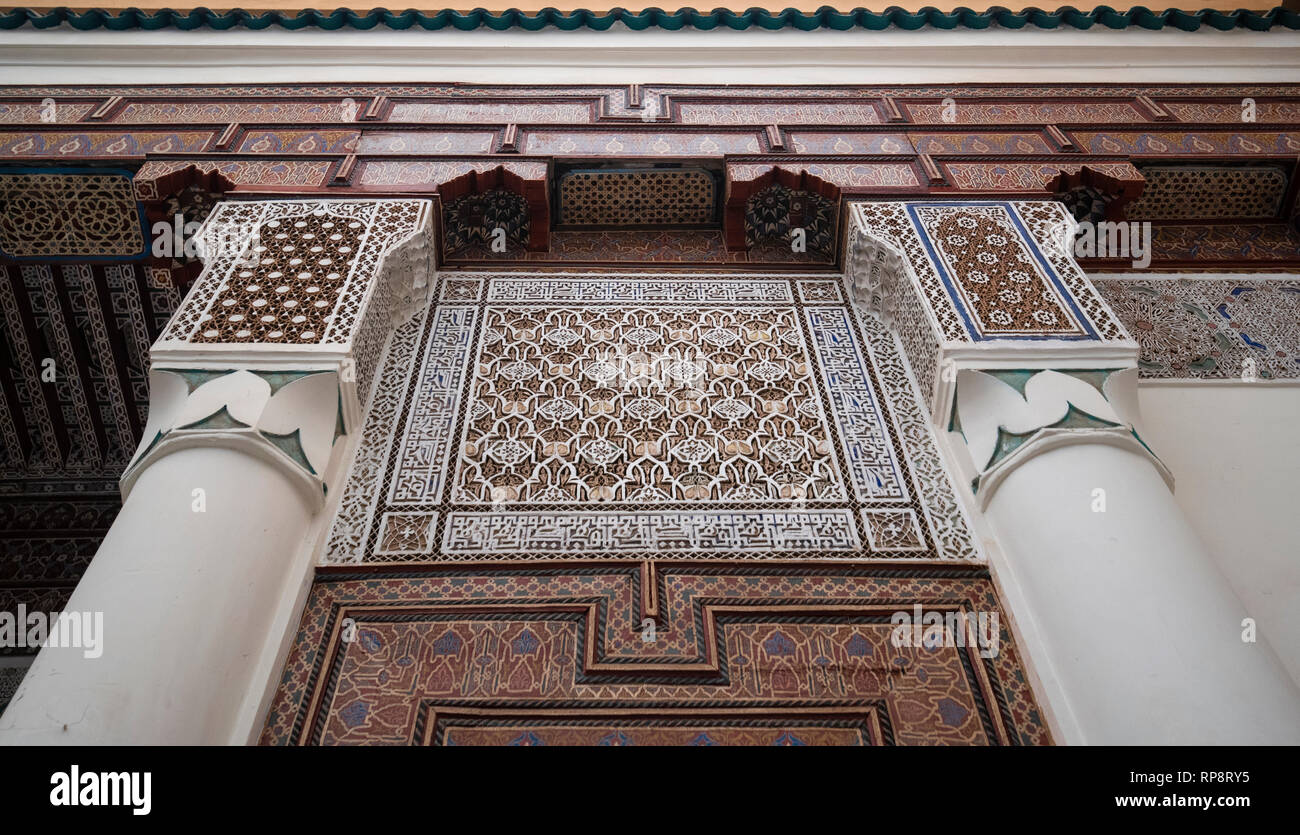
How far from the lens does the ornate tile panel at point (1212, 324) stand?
2541mm

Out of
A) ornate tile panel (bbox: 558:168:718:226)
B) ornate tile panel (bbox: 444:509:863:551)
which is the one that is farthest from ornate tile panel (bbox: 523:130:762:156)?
ornate tile panel (bbox: 444:509:863:551)

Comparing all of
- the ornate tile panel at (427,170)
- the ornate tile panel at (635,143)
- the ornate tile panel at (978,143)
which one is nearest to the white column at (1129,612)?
the ornate tile panel at (978,143)

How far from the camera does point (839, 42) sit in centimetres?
344

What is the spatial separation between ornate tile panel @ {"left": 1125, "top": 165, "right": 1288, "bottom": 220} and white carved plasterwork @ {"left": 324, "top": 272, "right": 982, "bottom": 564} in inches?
46.5

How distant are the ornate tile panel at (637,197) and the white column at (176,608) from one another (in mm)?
1446

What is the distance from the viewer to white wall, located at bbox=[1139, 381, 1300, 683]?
6.37ft

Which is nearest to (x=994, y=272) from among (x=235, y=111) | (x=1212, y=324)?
(x=1212, y=324)

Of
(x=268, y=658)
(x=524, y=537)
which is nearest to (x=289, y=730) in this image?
(x=268, y=658)

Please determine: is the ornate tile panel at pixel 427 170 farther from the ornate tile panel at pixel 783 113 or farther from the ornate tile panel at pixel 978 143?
the ornate tile panel at pixel 978 143

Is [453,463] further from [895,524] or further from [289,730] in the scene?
[895,524]

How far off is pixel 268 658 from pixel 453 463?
2.07 feet

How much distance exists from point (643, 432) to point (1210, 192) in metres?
2.18

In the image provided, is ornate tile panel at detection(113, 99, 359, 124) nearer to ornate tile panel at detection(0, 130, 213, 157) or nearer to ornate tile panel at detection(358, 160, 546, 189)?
ornate tile panel at detection(0, 130, 213, 157)

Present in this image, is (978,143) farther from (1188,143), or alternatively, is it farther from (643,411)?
(643,411)
